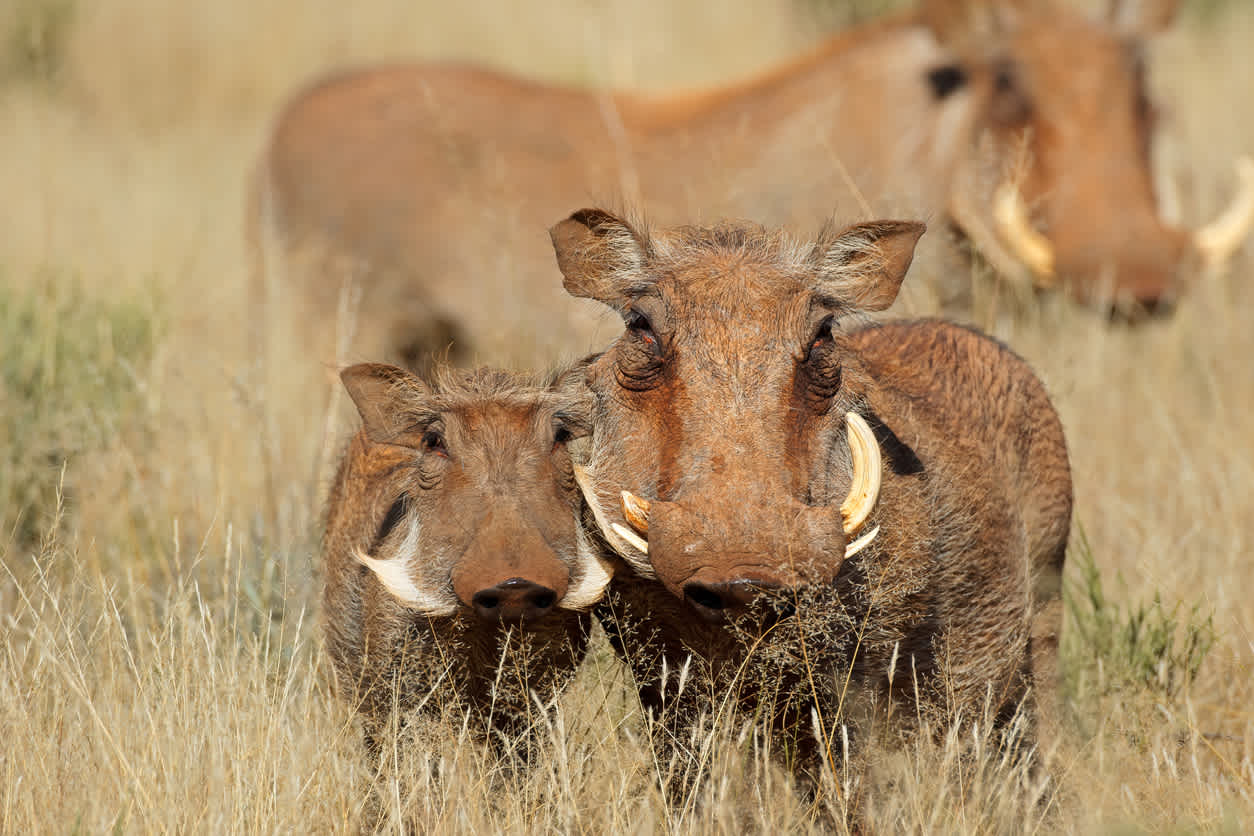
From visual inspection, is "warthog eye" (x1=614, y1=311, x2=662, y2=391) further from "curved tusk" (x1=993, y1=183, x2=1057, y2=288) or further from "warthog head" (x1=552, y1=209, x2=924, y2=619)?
"curved tusk" (x1=993, y1=183, x2=1057, y2=288)

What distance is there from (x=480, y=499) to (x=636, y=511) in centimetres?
38

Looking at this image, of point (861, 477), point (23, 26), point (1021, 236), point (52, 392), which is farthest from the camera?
point (23, 26)

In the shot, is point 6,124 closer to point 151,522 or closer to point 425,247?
point 425,247

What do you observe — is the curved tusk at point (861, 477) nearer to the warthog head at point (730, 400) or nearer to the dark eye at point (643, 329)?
the warthog head at point (730, 400)

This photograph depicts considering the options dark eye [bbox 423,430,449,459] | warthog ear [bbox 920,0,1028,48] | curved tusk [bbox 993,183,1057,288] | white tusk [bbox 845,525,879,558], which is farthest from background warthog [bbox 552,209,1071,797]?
warthog ear [bbox 920,0,1028,48]

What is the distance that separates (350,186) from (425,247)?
0.51 metres

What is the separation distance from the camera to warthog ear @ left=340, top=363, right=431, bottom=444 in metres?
3.37

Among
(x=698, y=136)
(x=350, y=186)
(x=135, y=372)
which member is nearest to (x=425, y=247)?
(x=350, y=186)

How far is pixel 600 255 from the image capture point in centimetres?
329

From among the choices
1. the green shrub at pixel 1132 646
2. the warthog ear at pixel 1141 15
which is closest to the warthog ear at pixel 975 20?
the warthog ear at pixel 1141 15

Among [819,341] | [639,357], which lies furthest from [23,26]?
[819,341]

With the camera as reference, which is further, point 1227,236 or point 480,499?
point 1227,236

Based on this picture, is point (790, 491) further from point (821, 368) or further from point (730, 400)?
point (821, 368)

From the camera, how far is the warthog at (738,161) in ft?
20.0
